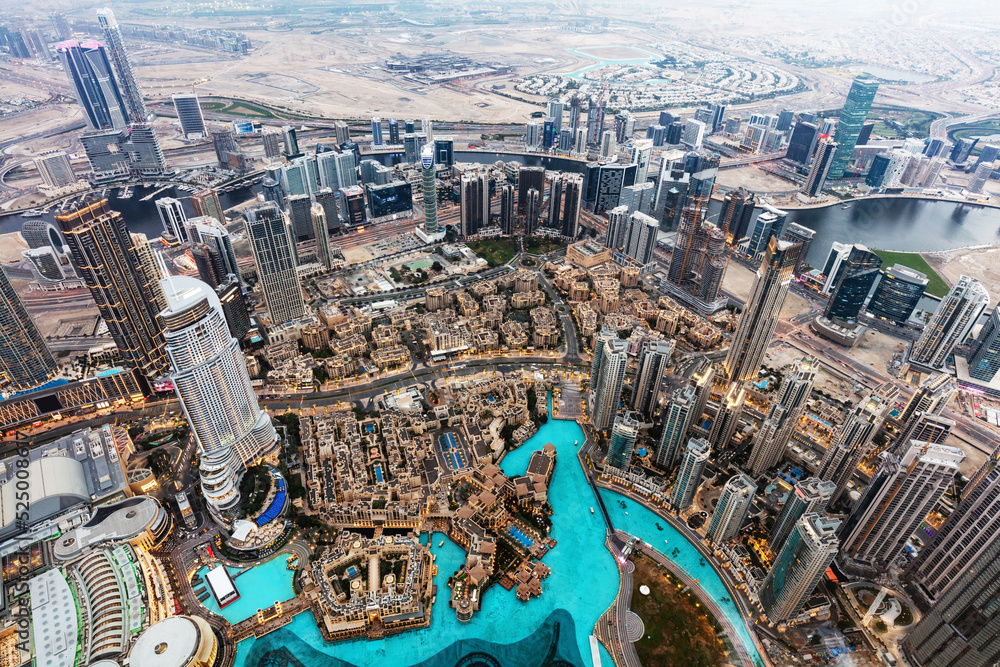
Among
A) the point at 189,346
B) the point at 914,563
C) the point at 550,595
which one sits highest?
the point at 189,346

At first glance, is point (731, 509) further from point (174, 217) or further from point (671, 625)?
point (174, 217)

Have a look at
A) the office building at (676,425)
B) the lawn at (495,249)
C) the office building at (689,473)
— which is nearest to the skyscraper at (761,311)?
the office building at (676,425)

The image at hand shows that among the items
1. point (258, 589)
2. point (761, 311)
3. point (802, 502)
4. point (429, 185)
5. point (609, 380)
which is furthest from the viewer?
point (429, 185)

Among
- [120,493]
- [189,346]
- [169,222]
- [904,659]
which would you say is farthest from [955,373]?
[169,222]

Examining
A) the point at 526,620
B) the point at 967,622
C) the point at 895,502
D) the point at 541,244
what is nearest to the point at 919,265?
the point at 541,244

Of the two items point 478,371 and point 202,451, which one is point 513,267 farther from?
point 202,451

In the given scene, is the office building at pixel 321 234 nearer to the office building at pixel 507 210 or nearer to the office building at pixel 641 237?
the office building at pixel 507 210
